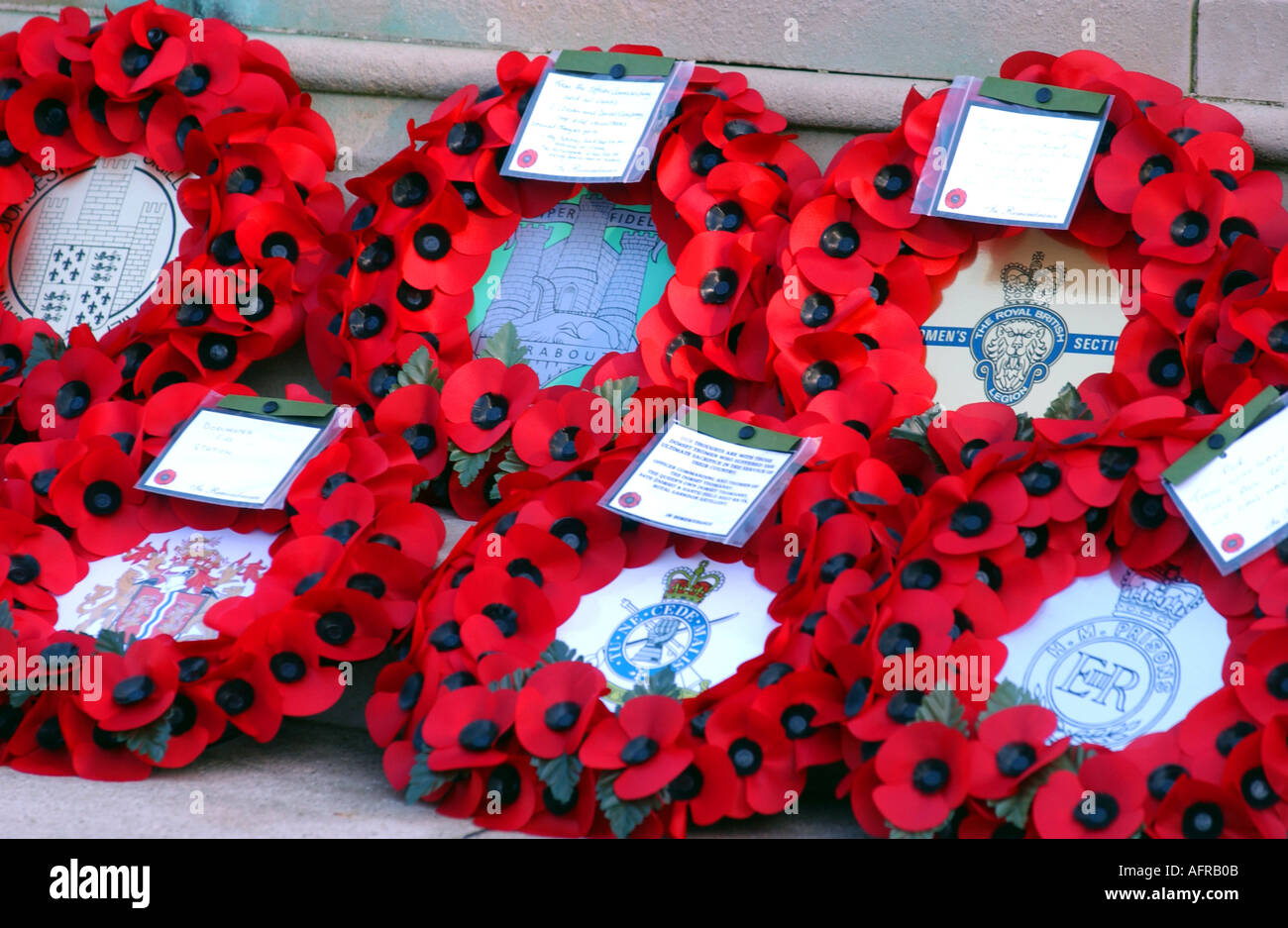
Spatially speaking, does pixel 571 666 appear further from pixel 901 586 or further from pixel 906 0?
pixel 906 0

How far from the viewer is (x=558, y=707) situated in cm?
197

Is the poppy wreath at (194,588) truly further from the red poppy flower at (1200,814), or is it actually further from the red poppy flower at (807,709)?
the red poppy flower at (1200,814)

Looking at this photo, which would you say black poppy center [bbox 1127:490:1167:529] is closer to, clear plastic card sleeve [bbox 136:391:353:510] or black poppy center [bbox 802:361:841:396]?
black poppy center [bbox 802:361:841:396]

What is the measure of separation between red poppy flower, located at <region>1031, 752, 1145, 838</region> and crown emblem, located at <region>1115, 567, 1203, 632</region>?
304 millimetres

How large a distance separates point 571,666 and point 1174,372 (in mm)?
994

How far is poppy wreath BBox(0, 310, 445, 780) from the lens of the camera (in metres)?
2.15

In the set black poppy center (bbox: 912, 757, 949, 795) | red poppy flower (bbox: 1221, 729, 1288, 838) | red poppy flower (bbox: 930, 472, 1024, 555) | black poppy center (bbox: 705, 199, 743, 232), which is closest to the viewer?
red poppy flower (bbox: 1221, 729, 1288, 838)

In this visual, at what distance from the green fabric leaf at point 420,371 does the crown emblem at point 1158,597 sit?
1.16 meters

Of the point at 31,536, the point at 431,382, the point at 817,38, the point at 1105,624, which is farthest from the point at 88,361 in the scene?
the point at 1105,624

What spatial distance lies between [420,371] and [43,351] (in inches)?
29.1

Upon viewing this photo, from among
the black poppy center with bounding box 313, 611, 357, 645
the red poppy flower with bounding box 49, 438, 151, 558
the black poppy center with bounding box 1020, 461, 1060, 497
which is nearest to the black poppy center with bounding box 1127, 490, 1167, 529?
the black poppy center with bounding box 1020, 461, 1060, 497

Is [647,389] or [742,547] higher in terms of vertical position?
[647,389]

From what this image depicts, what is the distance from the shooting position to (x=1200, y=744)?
1.81 meters

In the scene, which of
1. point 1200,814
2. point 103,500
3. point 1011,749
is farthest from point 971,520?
point 103,500
